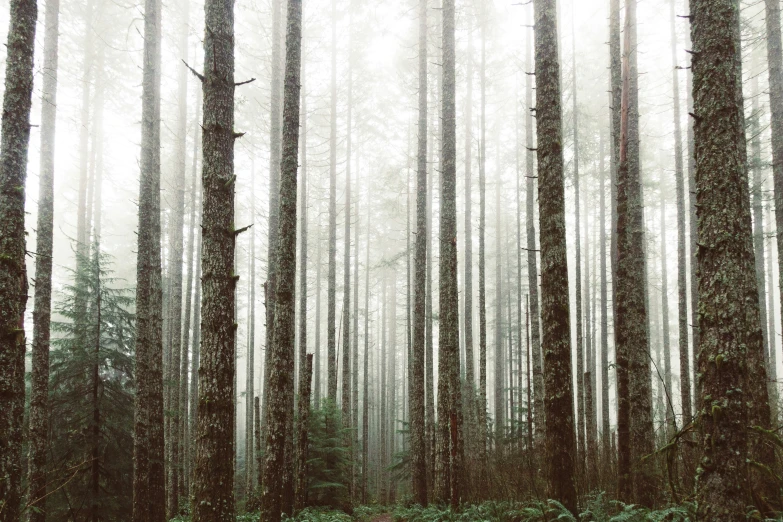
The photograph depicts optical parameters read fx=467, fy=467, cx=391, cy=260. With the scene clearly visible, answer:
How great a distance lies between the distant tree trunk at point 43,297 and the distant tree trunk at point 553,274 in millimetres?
7518

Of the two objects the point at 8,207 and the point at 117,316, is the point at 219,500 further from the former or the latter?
the point at 117,316

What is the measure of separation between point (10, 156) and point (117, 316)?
709cm

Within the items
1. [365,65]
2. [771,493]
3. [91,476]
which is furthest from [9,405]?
[365,65]

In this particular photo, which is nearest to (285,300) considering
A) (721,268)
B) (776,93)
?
(721,268)

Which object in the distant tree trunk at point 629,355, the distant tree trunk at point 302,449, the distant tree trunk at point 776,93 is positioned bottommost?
the distant tree trunk at point 302,449

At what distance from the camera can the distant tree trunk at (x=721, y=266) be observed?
3.73 m

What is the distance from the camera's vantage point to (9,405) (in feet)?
17.2

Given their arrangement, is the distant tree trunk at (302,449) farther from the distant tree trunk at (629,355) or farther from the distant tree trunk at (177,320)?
the distant tree trunk at (629,355)

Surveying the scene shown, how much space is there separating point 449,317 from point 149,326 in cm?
610

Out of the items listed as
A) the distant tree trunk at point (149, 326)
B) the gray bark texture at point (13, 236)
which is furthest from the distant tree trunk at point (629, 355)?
the distant tree trunk at point (149, 326)

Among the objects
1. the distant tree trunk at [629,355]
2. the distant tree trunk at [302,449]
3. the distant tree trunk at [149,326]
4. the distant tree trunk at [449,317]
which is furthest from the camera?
the distant tree trunk at [302,449]

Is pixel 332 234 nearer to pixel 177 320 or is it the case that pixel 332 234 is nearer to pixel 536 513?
pixel 177 320

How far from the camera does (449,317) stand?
1019cm

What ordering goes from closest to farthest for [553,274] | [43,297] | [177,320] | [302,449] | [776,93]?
[553,274]
[43,297]
[776,93]
[302,449]
[177,320]
